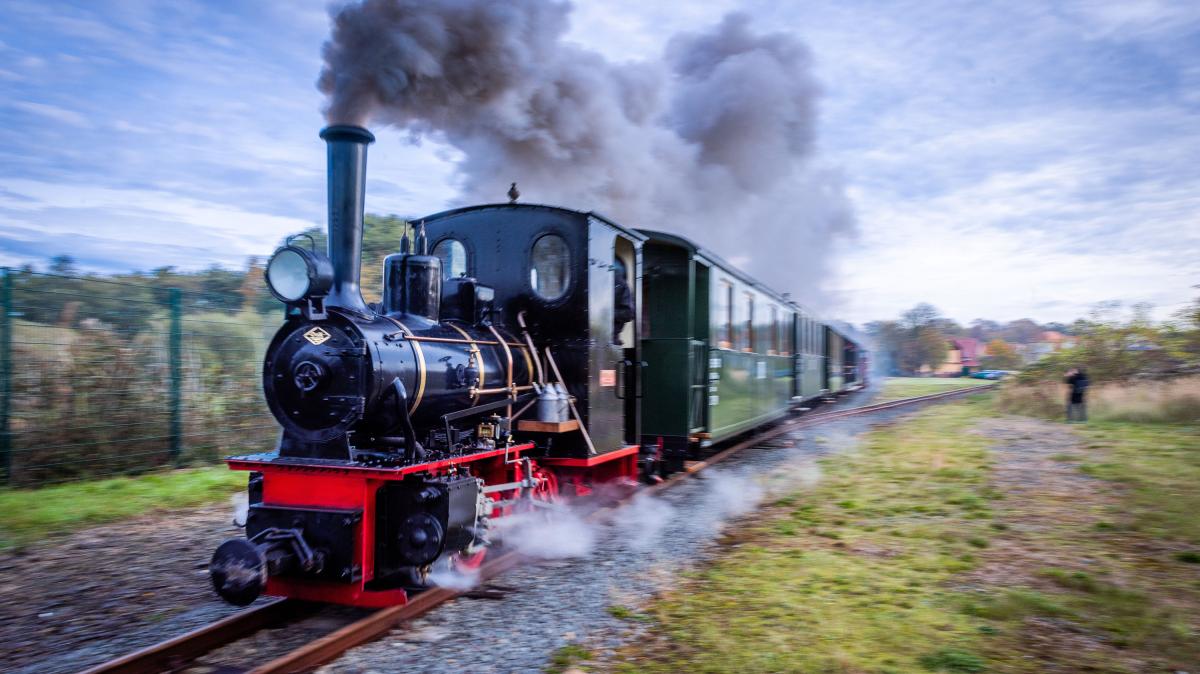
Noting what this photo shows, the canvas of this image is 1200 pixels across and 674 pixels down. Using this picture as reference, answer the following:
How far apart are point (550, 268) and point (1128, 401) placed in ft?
53.9

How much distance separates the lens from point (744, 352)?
11.3 meters

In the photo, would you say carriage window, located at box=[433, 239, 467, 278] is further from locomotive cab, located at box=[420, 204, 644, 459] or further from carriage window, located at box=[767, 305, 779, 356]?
carriage window, located at box=[767, 305, 779, 356]

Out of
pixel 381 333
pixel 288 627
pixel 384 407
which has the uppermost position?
pixel 381 333

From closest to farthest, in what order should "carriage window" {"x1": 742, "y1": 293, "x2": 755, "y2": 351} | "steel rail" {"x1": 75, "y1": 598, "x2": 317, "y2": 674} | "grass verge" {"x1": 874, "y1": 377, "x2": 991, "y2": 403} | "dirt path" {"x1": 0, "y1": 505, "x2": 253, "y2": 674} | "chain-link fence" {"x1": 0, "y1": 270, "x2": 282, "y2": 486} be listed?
1. "steel rail" {"x1": 75, "y1": 598, "x2": 317, "y2": 674}
2. "dirt path" {"x1": 0, "y1": 505, "x2": 253, "y2": 674}
3. "chain-link fence" {"x1": 0, "y1": 270, "x2": 282, "y2": 486}
4. "carriage window" {"x1": 742, "y1": 293, "x2": 755, "y2": 351}
5. "grass verge" {"x1": 874, "y1": 377, "x2": 991, "y2": 403}

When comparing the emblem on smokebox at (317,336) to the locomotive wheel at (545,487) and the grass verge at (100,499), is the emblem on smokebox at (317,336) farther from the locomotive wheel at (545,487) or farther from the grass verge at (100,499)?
the grass verge at (100,499)

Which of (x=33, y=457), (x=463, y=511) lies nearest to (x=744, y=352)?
(x=463, y=511)

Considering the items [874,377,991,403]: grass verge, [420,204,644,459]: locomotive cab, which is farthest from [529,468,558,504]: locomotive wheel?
[874,377,991,403]: grass verge

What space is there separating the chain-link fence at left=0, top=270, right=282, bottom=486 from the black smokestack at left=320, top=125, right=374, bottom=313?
4.72 metres

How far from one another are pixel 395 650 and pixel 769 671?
195 centimetres

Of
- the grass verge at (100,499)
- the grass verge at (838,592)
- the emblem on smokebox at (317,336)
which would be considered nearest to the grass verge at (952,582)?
the grass verge at (838,592)

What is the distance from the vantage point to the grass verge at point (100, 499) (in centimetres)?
642

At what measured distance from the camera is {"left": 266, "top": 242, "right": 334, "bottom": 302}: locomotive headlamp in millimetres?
4418

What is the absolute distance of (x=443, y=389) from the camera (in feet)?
16.7

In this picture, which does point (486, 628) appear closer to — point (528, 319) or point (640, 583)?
point (640, 583)
